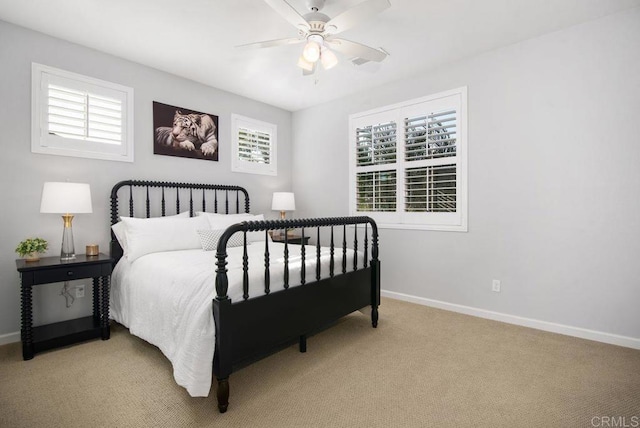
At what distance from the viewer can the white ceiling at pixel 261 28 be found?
245 centimetres

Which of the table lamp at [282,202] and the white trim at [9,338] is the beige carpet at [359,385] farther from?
the table lamp at [282,202]

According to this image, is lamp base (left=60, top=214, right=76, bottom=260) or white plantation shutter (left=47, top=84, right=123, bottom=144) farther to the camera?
white plantation shutter (left=47, top=84, right=123, bottom=144)

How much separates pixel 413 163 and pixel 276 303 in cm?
246

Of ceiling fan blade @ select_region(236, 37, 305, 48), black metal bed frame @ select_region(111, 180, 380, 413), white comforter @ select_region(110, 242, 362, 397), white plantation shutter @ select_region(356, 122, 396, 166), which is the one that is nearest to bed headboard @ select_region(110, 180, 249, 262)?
black metal bed frame @ select_region(111, 180, 380, 413)

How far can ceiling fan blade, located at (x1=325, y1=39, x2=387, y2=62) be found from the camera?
2371 mm

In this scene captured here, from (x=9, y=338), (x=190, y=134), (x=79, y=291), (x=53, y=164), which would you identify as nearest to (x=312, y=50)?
(x=190, y=134)

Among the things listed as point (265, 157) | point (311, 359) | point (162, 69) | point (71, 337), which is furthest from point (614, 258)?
point (162, 69)

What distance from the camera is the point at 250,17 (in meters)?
2.58

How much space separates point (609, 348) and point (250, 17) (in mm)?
3913

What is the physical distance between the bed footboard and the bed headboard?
6.39ft

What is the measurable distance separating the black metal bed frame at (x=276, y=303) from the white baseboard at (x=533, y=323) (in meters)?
0.98

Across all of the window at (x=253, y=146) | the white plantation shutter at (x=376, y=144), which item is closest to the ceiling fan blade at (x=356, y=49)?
the white plantation shutter at (x=376, y=144)

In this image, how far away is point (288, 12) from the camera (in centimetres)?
206

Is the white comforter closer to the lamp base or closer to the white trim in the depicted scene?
the lamp base
